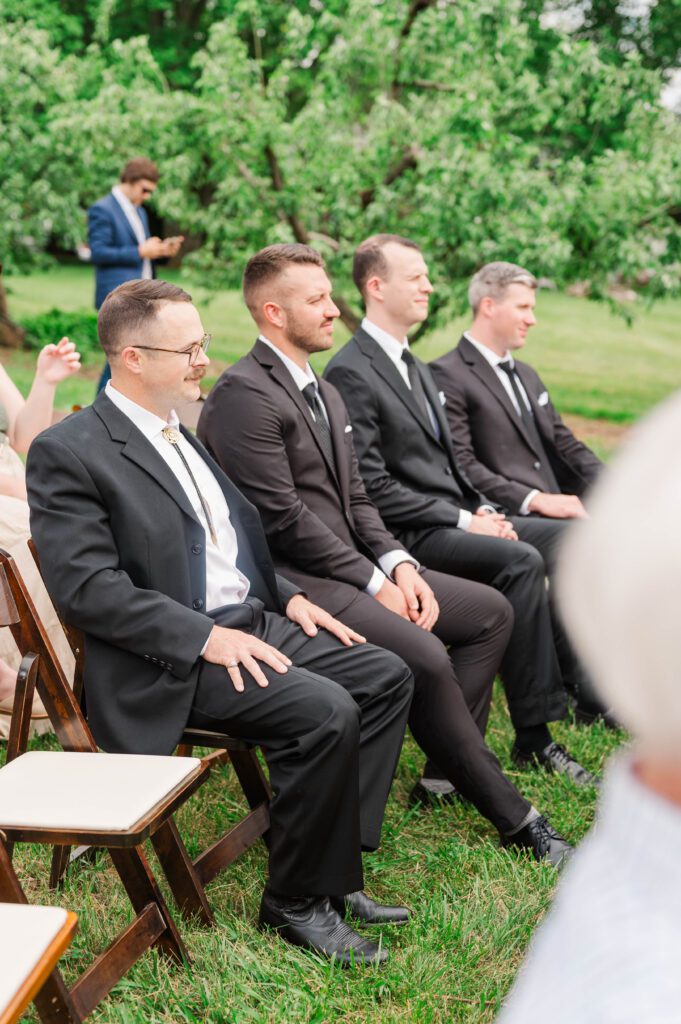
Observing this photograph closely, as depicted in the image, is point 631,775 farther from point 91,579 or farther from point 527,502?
point 527,502

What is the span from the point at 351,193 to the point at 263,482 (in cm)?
660

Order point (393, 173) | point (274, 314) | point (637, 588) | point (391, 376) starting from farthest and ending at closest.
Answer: point (393, 173)
point (391, 376)
point (274, 314)
point (637, 588)

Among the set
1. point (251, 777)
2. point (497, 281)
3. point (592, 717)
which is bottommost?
point (592, 717)

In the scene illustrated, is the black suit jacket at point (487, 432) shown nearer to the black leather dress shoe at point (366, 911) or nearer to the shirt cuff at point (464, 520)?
the shirt cuff at point (464, 520)


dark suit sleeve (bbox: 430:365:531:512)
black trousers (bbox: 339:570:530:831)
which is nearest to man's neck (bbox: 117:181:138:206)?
dark suit sleeve (bbox: 430:365:531:512)

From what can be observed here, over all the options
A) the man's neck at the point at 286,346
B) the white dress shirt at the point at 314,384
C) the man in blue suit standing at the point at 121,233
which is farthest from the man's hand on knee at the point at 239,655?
the man in blue suit standing at the point at 121,233

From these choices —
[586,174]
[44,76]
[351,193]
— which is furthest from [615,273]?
[44,76]

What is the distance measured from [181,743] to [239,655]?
350 millimetres

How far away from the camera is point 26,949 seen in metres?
1.99

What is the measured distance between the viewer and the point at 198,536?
3369mm

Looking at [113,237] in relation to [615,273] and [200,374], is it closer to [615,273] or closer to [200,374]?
[615,273]

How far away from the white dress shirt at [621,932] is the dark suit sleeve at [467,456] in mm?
4316

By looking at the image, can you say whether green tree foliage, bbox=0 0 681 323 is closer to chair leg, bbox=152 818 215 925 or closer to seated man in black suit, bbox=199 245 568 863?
seated man in black suit, bbox=199 245 568 863

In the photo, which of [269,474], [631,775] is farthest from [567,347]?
[631,775]
